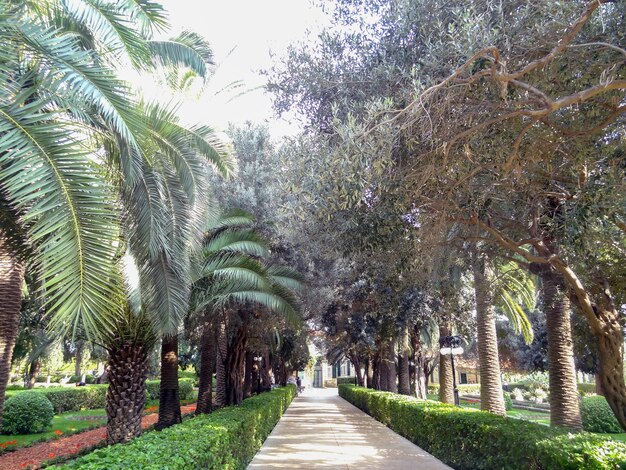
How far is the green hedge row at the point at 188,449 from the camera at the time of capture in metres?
4.62

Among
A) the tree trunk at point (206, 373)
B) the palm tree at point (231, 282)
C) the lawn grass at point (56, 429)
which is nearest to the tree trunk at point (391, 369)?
the tree trunk at point (206, 373)

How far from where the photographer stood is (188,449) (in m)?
5.48

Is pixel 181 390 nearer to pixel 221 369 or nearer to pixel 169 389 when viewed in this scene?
pixel 221 369

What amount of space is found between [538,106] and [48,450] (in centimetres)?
1415

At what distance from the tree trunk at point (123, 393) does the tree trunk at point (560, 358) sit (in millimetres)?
7599

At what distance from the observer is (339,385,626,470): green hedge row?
5.19 meters

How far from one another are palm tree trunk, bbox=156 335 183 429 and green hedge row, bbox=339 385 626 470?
5.84 meters

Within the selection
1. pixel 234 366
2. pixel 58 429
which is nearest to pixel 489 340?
pixel 234 366

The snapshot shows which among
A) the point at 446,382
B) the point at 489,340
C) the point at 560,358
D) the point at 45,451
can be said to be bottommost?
the point at 45,451

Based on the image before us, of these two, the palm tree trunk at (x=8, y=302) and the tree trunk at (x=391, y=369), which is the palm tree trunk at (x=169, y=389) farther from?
the tree trunk at (x=391, y=369)

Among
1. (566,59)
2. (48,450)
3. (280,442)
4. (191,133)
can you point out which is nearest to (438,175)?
(566,59)

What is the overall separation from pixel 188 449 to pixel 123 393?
5.16m

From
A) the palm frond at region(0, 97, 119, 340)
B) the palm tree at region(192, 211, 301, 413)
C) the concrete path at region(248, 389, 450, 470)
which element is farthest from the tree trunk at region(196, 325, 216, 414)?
the palm frond at region(0, 97, 119, 340)

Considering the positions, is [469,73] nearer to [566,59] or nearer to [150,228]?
[566,59]
